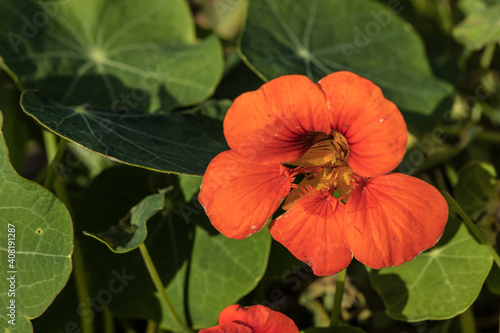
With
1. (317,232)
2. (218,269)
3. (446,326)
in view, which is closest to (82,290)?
(218,269)

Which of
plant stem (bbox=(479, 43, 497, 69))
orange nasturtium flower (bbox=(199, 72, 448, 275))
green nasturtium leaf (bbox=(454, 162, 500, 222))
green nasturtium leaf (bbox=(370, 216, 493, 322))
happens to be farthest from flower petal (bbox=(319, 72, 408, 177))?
plant stem (bbox=(479, 43, 497, 69))

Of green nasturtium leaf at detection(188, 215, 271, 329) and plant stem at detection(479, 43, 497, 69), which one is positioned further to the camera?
plant stem at detection(479, 43, 497, 69)

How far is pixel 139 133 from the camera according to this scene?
1232 mm

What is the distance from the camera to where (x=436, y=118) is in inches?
61.2

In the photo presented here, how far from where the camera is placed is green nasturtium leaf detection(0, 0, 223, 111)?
1496 millimetres

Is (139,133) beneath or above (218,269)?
above

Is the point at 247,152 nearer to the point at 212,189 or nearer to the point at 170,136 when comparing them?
the point at 212,189

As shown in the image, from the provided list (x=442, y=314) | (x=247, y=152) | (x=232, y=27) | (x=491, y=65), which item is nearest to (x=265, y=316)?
(x=247, y=152)

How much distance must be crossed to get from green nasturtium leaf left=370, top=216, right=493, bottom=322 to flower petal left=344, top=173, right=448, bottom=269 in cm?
35

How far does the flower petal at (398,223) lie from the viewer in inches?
35.0

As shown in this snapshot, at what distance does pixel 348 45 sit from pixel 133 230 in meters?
0.99

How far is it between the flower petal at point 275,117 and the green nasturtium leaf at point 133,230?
273 mm

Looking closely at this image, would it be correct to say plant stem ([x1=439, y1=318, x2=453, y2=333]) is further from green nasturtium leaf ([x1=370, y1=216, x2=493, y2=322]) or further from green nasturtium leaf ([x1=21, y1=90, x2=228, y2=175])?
green nasturtium leaf ([x1=21, y1=90, x2=228, y2=175])

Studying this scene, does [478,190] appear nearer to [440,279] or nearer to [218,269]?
[440,279]
